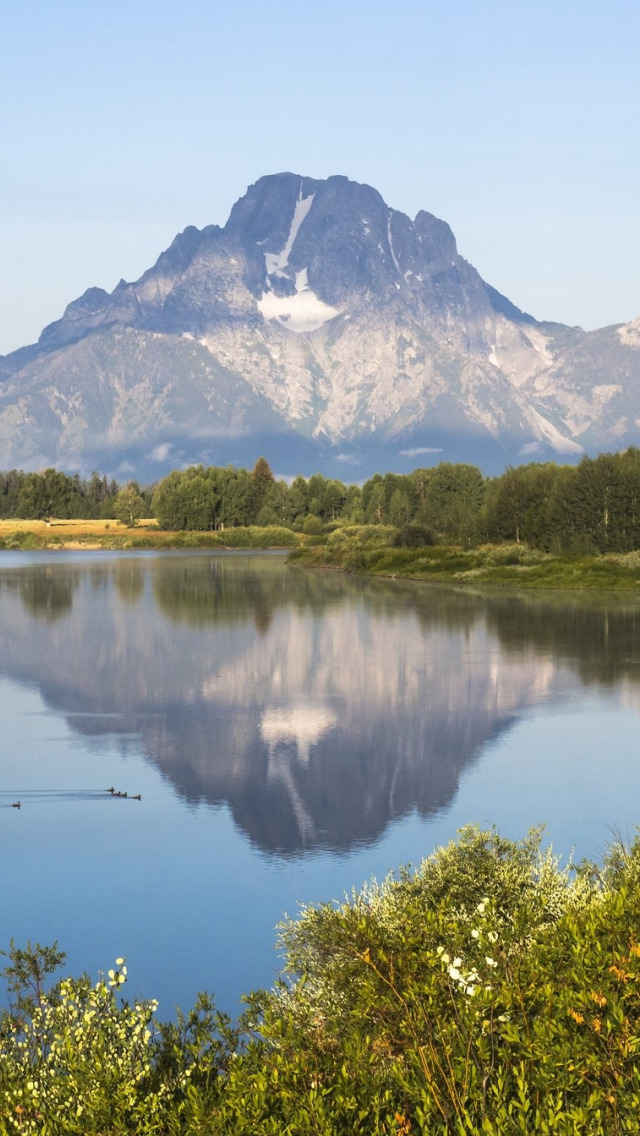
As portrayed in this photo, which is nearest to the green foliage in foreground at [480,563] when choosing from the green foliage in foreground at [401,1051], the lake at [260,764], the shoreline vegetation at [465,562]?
the shoreline vegetation at [465,562]

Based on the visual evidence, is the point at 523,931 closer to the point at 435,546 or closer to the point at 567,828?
the point at 567,828

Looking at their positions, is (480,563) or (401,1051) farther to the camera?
(480,563)

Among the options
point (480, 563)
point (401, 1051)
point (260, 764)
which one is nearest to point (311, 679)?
point (260, 764)

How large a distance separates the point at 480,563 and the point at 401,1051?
335 ft

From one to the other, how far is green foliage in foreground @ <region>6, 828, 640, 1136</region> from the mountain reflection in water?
1408 cm

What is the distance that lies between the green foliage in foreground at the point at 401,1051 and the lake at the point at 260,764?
21.1ft

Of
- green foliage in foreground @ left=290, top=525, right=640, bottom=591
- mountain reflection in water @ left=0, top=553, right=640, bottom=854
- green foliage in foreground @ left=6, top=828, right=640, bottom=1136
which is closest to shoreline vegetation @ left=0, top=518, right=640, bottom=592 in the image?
green foliage in foreground @ left=290, top=525, right=640, bottom=591

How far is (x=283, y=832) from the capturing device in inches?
1027

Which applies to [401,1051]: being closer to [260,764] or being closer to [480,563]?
[260,764]

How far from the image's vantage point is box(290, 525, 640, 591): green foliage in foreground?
96.7m

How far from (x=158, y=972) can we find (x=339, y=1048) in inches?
335

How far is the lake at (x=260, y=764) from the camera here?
822 inches

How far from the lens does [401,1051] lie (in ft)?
32.5

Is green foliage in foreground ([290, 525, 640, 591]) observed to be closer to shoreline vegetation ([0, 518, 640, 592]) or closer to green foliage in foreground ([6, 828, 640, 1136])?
shoreline vegetation ([0, 518, 640, 592])
